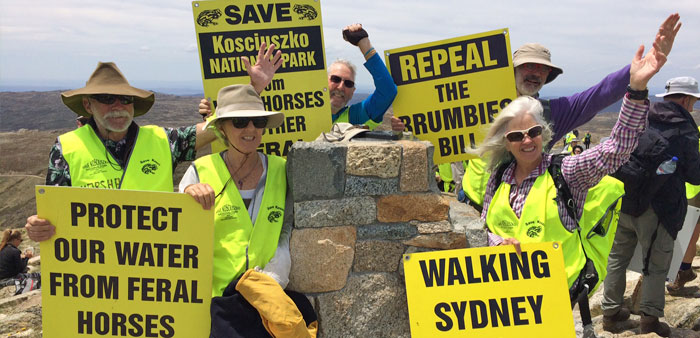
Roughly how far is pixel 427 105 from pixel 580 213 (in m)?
1.66

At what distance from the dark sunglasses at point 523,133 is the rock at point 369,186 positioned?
31.2 inches


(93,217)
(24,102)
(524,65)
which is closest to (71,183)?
(93,217)

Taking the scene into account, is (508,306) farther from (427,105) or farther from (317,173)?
(427,105)

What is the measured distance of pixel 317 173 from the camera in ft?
11.7

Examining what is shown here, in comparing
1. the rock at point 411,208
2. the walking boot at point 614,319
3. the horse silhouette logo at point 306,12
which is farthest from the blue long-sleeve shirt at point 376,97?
the walking boot at point 614,319

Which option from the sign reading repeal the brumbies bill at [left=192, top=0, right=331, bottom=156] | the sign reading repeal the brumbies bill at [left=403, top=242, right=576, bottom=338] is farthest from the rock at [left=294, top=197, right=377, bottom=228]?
the sign reading repeal the brumbies bill at [left=192, top=0, right=331, bottom=156]

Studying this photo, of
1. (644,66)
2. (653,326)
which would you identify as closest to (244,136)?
(644,66)

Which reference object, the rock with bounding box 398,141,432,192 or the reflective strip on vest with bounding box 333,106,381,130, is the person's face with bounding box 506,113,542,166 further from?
the reflective strip on vest with bounding box 333,106,381,130

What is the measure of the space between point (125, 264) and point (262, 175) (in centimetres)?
99

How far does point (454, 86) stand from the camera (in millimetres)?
4672

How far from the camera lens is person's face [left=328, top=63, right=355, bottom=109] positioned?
529cm

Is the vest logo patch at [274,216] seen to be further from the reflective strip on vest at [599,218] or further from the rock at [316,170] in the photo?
the reflective strip on vest at [599,218]

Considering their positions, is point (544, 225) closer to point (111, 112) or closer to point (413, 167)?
point (413, 167)

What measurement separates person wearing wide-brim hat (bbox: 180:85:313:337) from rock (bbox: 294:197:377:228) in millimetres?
113
